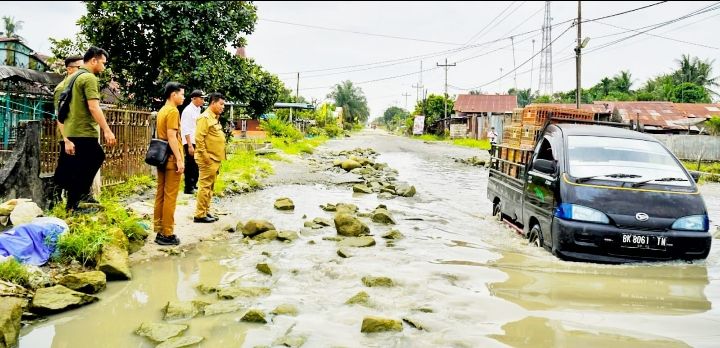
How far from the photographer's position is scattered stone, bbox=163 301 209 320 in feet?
13.7

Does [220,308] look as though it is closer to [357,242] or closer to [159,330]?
[159,330]

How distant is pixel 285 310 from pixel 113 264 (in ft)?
6.65

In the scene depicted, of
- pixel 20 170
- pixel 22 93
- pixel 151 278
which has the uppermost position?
pixel 22 93

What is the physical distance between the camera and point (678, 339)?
3.81 metres

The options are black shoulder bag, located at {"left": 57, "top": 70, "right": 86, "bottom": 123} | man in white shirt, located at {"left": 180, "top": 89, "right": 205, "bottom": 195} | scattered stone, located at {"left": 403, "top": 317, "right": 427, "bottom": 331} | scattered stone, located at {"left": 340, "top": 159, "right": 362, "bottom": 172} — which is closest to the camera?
scattered stone, located at {"left": 403, "top": 317, "right": 427, "bottom": 331}

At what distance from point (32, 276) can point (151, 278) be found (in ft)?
3.57

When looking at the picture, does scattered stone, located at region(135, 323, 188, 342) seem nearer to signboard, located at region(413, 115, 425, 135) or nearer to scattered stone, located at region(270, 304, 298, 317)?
scattered stone, located at region(270, 304, 298, 317)

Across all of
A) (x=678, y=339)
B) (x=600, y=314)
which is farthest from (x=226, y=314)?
(x=678, y=339)

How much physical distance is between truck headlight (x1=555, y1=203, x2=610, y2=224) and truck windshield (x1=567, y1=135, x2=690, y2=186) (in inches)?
18.3

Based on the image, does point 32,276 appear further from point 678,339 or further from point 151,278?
point 678,339

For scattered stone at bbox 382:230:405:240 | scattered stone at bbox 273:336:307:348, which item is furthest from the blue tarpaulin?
scattered stone at bbox 382:230:405:240

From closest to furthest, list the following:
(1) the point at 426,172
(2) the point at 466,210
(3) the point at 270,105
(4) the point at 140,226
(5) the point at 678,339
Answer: (5) the point at 678,339 → (4) the point at 140,226 → (2) the point at 466,210 → (3) the point at 270,105 → (1) the point at 426,172

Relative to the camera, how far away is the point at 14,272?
4422 mm

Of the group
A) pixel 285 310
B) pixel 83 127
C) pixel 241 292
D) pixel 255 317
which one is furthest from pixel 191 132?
pixel 255 317
